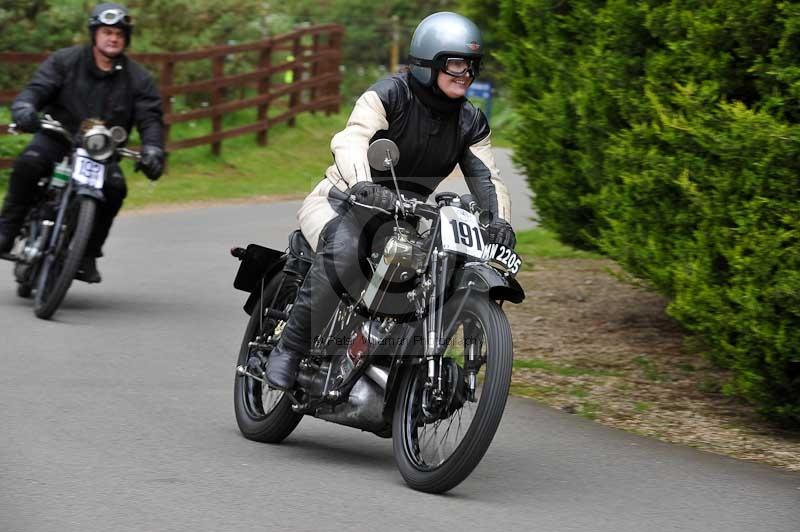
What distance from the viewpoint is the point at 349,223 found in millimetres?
6348

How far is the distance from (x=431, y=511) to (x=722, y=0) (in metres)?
3.40

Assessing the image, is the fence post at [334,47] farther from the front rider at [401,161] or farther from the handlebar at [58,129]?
the front rider at [401,161]

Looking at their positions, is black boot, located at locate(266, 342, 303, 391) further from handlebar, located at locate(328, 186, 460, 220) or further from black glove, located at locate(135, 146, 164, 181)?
black glove, located at locate(135, 146, 164, 181)

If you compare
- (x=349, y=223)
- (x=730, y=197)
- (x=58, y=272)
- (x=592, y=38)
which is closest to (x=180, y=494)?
(x=349, y=223)

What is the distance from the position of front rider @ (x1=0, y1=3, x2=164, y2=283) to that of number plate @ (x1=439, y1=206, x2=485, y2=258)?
15.1ft

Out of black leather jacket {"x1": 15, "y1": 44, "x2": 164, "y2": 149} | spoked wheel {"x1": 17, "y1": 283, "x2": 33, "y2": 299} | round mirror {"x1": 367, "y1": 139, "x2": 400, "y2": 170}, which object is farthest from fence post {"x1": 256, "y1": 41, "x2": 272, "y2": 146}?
round mirror {"x1": 367, "y1": 139, "x2": 400, "y2": 170}

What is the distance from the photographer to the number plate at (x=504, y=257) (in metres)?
5.94

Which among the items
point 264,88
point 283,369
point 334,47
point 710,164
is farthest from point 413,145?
point 334,47

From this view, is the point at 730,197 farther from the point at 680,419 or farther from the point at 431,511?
the point at 431,511

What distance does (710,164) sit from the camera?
7.41 m

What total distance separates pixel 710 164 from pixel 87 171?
444 cm

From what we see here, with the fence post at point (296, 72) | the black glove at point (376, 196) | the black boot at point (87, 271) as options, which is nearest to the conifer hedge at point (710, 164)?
the black glove at point (376, 196)

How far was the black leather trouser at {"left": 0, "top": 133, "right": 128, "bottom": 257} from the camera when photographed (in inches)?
399

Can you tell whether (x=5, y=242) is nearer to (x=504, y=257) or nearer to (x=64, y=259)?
(x=64, y=259)
